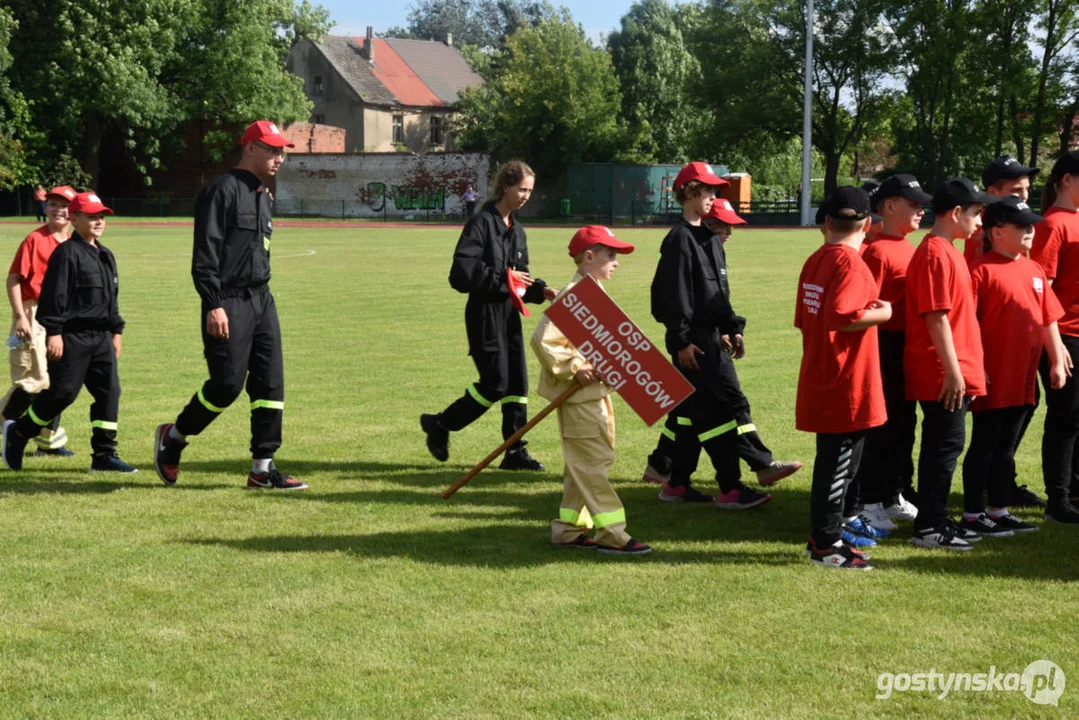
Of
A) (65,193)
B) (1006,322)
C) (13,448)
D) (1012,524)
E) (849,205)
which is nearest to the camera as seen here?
(849,205)

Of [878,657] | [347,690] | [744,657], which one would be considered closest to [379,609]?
[347,690]

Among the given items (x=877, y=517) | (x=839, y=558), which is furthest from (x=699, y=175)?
(x=839, y=558)

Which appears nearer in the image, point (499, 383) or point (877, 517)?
point (877, 517)

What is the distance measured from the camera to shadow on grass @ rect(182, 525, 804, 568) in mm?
6316

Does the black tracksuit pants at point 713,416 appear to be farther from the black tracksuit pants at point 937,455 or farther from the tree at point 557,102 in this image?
the tree at point 557,102

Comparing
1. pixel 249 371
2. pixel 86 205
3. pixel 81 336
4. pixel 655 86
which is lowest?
pixel 249 371

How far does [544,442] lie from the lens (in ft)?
31.6

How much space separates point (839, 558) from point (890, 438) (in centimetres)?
119

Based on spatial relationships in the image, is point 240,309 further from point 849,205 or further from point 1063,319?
point 1063,319

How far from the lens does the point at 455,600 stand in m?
5.64

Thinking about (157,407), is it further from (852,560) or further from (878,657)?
(878,657)

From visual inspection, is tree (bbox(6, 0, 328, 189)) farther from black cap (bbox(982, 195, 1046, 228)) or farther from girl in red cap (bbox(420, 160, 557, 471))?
black cap (bbox(982, 195, 1046, 228))

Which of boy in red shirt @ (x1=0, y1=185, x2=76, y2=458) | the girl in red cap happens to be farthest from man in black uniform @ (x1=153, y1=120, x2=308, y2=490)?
boy in red shirt @ (x1=0, y1=185, x2=76, y2=458)

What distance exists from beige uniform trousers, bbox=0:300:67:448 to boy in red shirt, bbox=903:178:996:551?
5818mm
